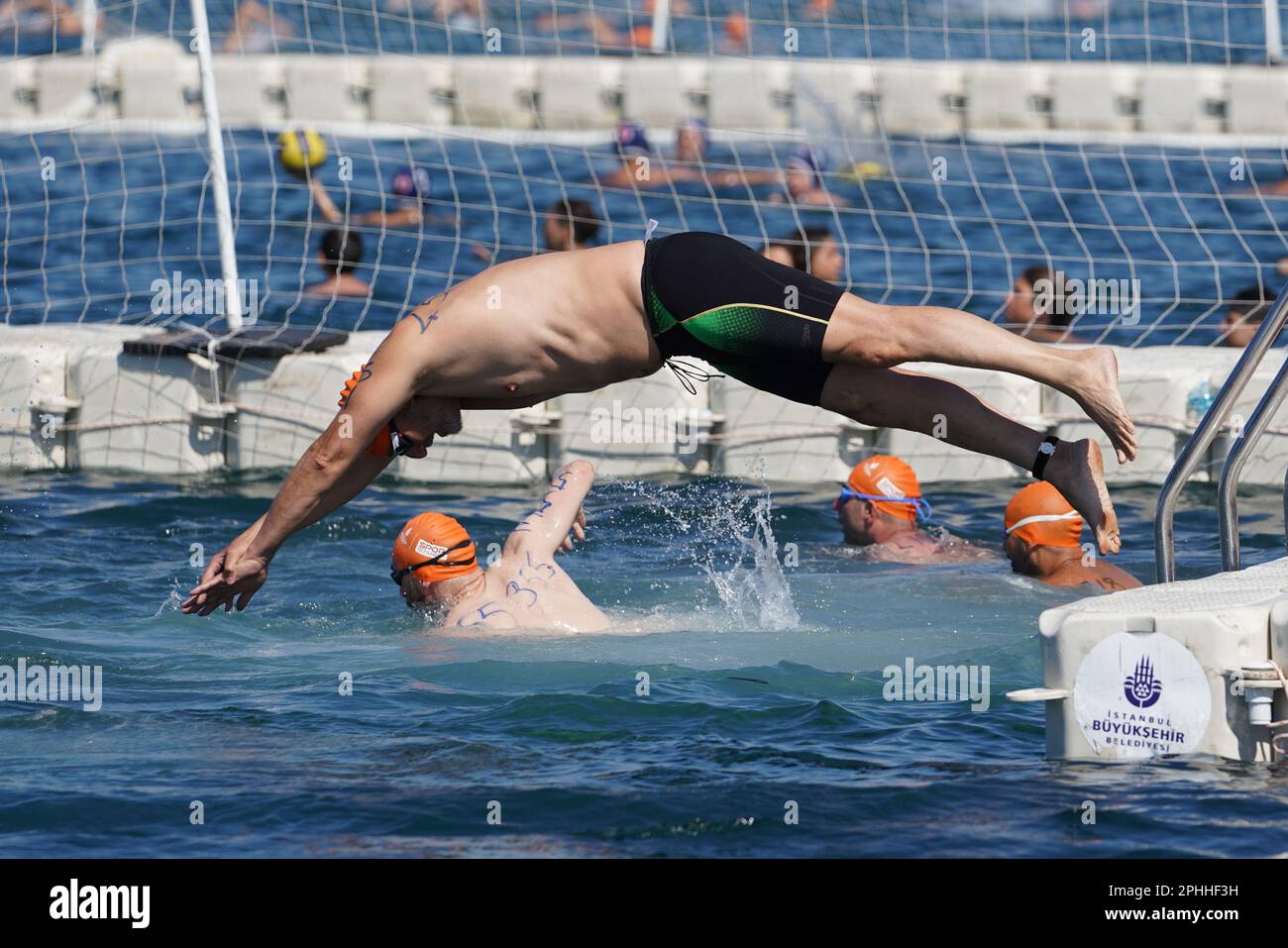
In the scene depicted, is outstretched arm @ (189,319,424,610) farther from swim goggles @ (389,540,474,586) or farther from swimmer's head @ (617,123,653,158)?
swimmer's head @ (617,123,653,158)

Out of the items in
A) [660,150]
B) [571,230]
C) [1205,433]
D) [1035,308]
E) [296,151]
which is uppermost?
[660,150]

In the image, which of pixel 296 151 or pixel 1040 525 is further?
pixel 296 151

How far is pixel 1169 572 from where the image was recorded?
491 centimetres

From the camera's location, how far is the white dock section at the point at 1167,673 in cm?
414

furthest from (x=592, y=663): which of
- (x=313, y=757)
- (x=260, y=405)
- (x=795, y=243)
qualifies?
(x=795, y=243)

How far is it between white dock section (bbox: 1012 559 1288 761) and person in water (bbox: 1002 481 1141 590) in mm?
2806

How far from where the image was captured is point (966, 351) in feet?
15.7

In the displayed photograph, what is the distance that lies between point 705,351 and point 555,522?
1832 mm

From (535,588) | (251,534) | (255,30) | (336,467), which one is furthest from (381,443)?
(255,30)

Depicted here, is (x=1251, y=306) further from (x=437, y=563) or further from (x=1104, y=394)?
(x=1104, y=394)

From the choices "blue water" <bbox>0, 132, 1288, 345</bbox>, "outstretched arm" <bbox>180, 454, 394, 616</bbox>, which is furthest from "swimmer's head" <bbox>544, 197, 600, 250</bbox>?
"outstretched arm" <bbox>180, 454, 394, 616</bbox>

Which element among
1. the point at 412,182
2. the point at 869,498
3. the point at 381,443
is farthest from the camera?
the point at 412,182

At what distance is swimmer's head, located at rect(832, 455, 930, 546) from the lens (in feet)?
27.0

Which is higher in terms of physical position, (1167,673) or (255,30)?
(255,30)
